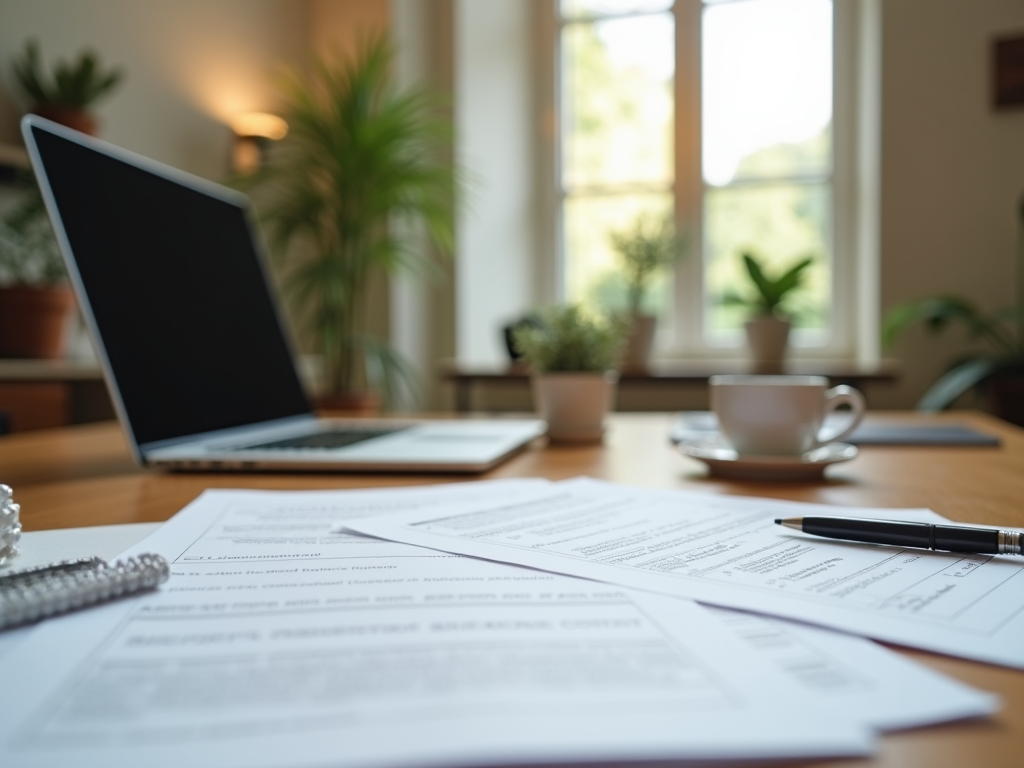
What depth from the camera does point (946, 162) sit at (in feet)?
8.45

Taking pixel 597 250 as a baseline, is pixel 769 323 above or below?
below

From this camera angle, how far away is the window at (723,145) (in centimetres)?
298

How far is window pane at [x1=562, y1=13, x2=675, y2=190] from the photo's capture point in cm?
311

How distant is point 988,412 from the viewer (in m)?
2.38

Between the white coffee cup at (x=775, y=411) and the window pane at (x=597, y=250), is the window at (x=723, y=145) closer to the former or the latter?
the window pane at (x=597, y=250)

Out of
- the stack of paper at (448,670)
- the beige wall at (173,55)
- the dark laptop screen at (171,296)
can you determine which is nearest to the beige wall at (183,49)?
the beige wall at (173,55)

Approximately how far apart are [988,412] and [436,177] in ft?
6.06

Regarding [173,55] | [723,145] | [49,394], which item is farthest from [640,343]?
[173,55]

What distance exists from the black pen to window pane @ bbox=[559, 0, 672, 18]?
3.10m

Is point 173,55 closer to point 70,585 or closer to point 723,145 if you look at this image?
point 723,145

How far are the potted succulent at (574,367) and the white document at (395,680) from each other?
0.62 metres

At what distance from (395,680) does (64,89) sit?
2291 mm

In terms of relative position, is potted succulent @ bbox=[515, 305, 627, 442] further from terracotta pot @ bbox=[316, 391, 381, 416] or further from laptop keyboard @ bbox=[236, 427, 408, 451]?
terracotta pot @ bbox=[316, 391, 381, 416]

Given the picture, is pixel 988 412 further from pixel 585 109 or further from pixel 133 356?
pixel 133 356
